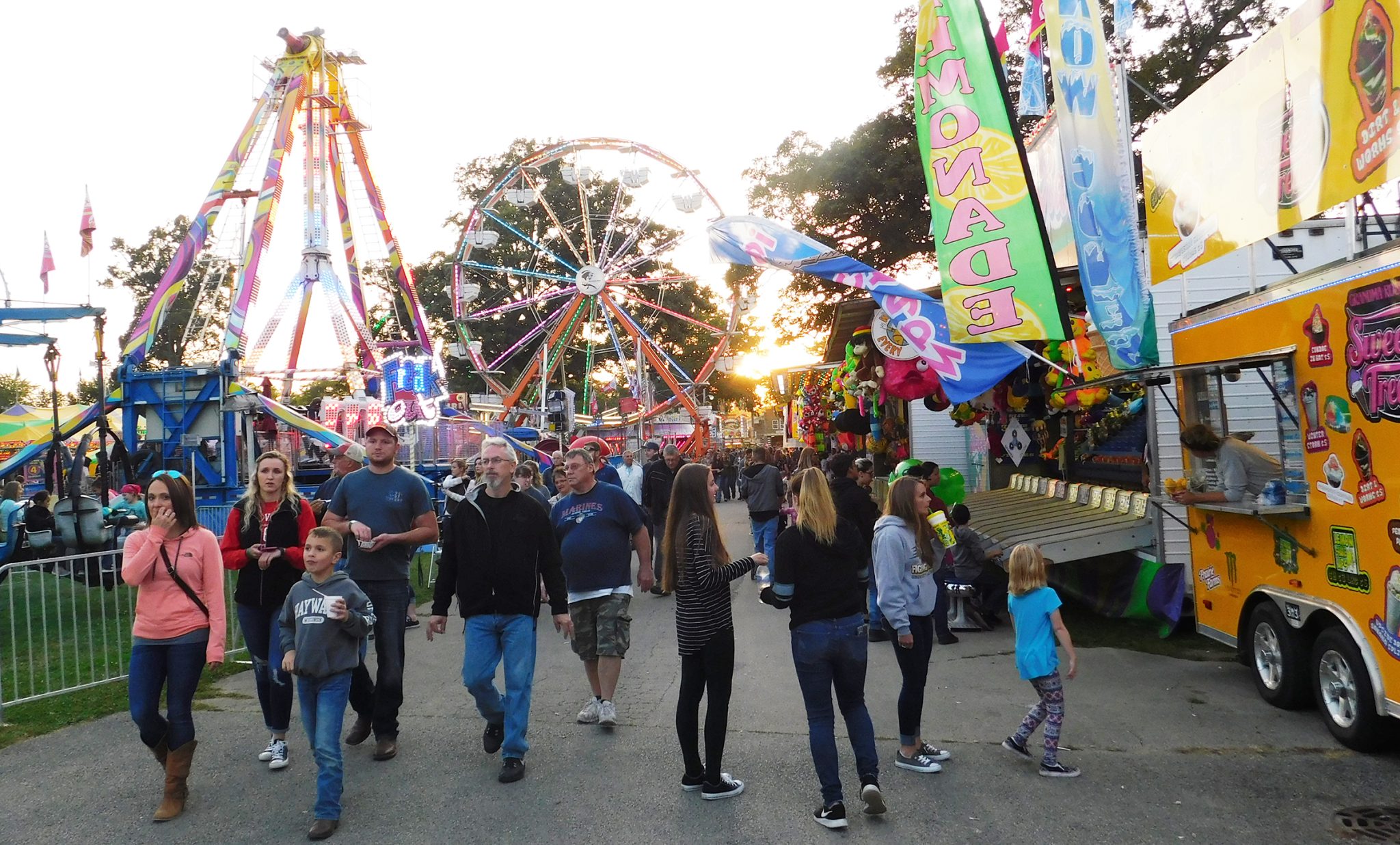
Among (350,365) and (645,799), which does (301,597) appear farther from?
(350,365)

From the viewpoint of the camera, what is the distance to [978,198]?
779 centimetres

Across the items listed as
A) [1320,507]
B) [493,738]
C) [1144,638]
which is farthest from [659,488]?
[1320,507]

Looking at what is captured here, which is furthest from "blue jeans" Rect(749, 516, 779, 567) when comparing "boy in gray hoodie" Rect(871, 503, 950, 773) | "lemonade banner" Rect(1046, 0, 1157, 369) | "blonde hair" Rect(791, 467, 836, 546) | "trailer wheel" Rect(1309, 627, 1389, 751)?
"blonde hair" Rect(791, 467, 836, 546)

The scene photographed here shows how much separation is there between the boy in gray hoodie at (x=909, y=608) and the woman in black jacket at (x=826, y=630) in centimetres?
40

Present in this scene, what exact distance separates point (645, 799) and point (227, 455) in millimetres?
10987

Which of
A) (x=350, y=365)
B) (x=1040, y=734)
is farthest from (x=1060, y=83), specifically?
(x=350, y=365)

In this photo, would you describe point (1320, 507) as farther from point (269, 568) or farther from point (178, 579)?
point (178, 579)

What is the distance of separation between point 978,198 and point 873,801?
5271 mm

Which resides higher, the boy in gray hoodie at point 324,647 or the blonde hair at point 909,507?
the blonde hair at point 909,507

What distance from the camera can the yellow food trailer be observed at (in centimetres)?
465

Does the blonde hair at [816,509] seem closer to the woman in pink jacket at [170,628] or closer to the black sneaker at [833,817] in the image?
the black sneaker at [833,817]

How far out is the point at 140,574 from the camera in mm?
4324

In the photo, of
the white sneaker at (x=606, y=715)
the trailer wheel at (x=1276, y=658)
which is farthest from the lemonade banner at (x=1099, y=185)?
the white sneaker at (x=606, y=715)

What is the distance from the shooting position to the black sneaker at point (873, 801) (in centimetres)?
412
